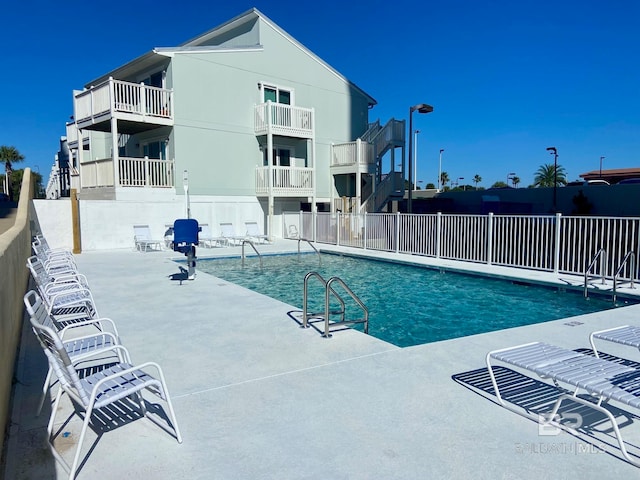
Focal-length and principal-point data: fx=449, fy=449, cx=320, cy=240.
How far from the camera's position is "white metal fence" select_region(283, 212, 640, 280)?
32.5 feet

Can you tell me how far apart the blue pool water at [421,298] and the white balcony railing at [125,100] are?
25.2ft

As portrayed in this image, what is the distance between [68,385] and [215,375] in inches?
63.6

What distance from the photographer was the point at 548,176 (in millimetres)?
58531

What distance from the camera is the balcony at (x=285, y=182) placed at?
65.0 feet

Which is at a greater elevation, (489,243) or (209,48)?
(209,48)

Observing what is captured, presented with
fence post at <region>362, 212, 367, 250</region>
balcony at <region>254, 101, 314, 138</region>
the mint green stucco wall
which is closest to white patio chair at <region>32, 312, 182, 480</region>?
fence post at <region>362, 212, 367, 250</region>

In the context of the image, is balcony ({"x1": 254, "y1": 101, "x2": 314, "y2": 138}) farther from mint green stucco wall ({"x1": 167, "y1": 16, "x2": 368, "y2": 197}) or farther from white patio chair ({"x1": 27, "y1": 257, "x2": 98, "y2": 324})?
white patio chair ({"x1": 27, "y1": 257, "x2": 98, "y2": 324})

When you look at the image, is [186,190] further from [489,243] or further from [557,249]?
[557,249]

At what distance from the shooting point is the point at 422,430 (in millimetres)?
3275

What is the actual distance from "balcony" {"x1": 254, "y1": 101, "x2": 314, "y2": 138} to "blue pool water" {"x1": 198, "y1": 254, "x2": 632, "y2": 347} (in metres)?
8.29

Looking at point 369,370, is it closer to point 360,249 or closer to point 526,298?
point 526,298

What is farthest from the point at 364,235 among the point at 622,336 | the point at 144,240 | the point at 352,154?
the point at 622,336

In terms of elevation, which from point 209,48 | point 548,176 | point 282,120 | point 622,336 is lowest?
point 622,336

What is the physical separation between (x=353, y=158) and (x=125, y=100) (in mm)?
10437
